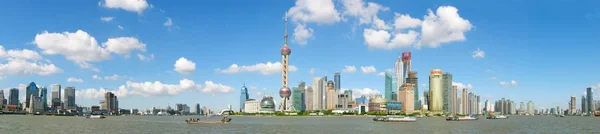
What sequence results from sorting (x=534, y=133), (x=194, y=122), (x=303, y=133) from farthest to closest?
(x=194, y=122)
(x=534, y=133)
(x=303, y=133)

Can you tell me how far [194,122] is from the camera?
187625mm

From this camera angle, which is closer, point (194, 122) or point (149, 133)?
point (149, 133)

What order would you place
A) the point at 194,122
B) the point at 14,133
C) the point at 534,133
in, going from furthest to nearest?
the point at 194,122 < the point at 534,133 < the point at 14,133

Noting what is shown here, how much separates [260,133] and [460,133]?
46.3 metres

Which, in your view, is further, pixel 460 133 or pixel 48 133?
pixel 460 133

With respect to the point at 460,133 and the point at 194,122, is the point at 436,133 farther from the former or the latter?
the point at 194,122

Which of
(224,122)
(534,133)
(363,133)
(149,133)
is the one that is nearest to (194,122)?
(224,122)

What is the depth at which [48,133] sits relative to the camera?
387 ft

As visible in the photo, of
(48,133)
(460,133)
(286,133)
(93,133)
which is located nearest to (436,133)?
(460,133)

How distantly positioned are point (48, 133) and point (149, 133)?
20.9 meters

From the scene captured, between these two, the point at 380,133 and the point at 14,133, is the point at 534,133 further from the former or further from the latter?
Result: the point at 14,133

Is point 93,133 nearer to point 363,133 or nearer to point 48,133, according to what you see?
point 48,133

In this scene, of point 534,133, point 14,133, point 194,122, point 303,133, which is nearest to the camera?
point 14,133

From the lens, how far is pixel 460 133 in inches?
5039
